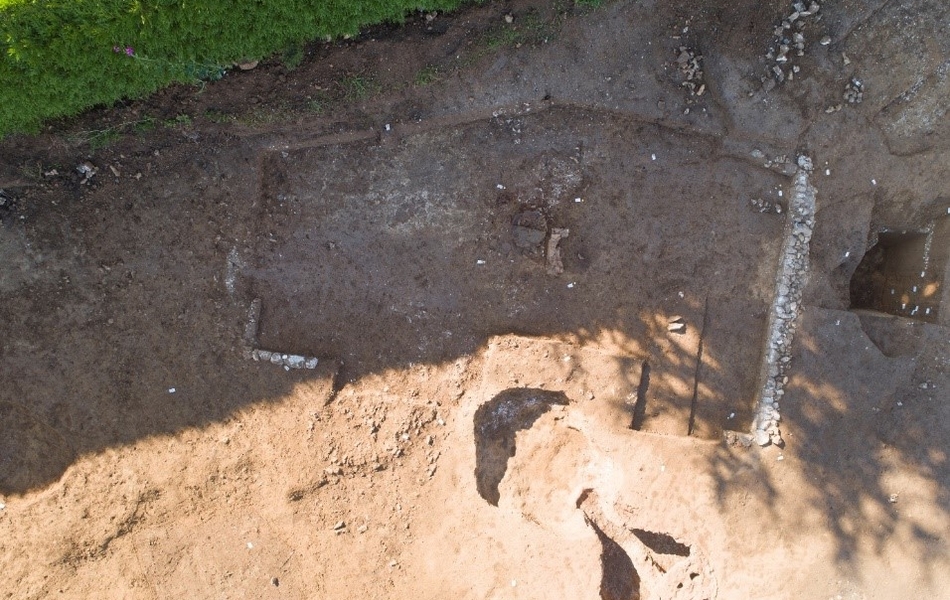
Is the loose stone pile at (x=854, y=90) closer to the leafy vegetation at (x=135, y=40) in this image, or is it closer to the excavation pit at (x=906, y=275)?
the excavation pit at (x=906, y=275)

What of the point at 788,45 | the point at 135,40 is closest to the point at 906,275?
the point at 788,45

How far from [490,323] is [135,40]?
477cm

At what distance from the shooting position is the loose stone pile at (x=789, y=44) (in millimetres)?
6344

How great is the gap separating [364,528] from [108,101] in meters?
5.59

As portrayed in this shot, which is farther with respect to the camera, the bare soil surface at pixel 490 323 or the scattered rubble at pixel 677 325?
the scattered rubble at pixel 677 325

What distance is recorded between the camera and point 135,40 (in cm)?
529

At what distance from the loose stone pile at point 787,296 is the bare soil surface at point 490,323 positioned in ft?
0.44

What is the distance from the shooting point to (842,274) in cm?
686

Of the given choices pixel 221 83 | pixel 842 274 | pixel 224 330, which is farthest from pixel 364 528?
pixel 842 274

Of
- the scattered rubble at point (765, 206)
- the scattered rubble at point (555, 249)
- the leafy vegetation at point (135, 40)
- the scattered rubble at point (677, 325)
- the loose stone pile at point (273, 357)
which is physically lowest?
the loose stone pile at point (273, 357)

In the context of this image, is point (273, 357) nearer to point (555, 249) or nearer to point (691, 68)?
point (555, 249)

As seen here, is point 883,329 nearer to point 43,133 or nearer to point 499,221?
point 499,221

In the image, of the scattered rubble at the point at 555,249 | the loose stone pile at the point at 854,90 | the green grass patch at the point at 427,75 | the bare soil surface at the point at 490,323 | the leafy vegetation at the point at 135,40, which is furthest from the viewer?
the scattered rubble at the point at 555,249

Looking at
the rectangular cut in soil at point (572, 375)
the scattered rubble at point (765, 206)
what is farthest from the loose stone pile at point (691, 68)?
the rectangular cut in soil at point (572, 375)
